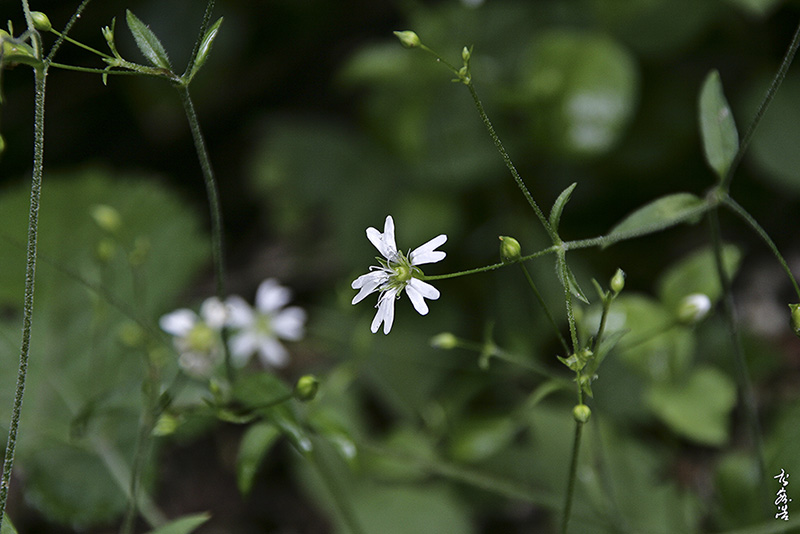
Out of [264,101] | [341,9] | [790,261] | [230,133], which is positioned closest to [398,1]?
[341,9]

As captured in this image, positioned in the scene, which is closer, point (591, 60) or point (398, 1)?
point (591, 60)

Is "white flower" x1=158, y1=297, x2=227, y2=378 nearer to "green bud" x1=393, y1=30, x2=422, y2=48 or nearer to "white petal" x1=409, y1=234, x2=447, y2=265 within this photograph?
"white petal" x1=409, y1=234, x2=447, y2=265

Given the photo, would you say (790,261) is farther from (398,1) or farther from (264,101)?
(264,101)

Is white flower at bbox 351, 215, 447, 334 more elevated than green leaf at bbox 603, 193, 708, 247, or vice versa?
green leaf at bbox 603, 193, 708, 247

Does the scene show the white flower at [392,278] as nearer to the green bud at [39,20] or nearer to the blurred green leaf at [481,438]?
the green bud at [39,20]

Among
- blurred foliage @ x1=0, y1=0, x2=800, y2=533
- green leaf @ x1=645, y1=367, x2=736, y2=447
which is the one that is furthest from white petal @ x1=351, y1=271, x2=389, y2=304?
green leaf @ x1=645, y1=367, x2=736, y2=447

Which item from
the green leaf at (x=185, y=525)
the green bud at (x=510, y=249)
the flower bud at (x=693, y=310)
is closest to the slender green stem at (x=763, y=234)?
the flower bud at (x=693, y=310)
